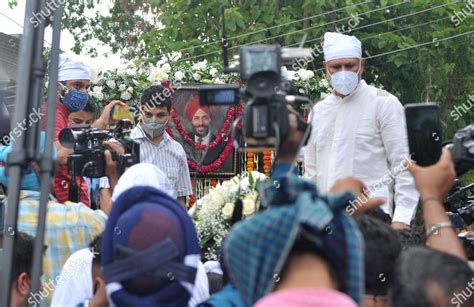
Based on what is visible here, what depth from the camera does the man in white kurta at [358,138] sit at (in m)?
5.93

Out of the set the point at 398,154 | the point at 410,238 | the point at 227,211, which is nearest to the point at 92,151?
the point at 227,211

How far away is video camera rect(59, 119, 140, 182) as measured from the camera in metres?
5.13

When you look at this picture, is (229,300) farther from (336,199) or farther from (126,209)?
(336,199)

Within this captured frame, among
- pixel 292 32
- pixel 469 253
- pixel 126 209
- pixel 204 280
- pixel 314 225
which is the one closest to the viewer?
pixel 314 225

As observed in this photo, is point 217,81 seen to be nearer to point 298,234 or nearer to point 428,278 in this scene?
point 428,278

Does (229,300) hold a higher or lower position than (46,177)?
lower

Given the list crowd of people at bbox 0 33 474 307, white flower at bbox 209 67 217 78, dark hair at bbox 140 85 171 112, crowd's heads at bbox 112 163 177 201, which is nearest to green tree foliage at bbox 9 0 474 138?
white flower at bbox 209 67 217 78

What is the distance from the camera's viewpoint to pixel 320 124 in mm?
6273

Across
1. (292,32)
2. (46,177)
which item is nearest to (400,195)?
(46,177)

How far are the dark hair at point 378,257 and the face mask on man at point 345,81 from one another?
2655 mm

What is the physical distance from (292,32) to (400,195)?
10.7 metres

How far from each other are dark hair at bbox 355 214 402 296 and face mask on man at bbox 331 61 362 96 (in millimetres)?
2655

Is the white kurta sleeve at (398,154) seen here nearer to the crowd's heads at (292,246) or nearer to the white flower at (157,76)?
the crowd's heads at (292,246)

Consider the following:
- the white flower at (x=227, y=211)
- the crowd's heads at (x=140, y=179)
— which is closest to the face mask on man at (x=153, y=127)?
the white flower at (x=227, y=211)
